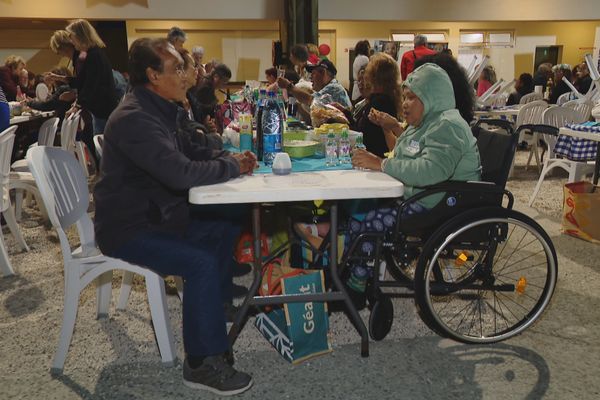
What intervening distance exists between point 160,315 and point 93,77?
3.00m

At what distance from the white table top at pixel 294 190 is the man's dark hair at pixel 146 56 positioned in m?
0.48

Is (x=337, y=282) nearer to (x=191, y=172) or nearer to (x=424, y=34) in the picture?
(x=191, y=172)

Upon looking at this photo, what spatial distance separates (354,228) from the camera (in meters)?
2.05

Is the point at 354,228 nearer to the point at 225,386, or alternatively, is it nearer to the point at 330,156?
the point at 330,156

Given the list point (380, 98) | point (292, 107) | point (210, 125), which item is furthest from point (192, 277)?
point (292, 107)

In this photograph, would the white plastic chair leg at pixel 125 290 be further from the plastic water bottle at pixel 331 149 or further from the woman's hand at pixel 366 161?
the woman's hand at pixel 366 161

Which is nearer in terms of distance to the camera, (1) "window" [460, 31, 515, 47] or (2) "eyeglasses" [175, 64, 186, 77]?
(2) "eyeglasses" [175, 64, 186, 77]

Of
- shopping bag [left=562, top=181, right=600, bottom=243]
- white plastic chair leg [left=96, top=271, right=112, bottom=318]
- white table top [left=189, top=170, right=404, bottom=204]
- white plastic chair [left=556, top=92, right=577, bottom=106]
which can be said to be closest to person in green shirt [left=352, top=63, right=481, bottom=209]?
white table top [left=189, top=170, right=404, bottom=204]

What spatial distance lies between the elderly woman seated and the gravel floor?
0.55m

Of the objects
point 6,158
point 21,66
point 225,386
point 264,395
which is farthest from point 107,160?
point 21,66

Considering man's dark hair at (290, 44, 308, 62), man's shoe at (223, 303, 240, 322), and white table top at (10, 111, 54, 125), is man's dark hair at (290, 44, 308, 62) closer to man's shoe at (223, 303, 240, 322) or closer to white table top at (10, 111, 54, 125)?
white table top at (10, 111, 54, 125)

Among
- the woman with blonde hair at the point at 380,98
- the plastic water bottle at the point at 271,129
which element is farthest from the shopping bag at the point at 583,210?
the plastic water bottle at the point at 271,129

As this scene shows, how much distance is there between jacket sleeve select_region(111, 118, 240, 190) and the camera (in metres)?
1.56

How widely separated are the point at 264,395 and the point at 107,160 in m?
1.01
